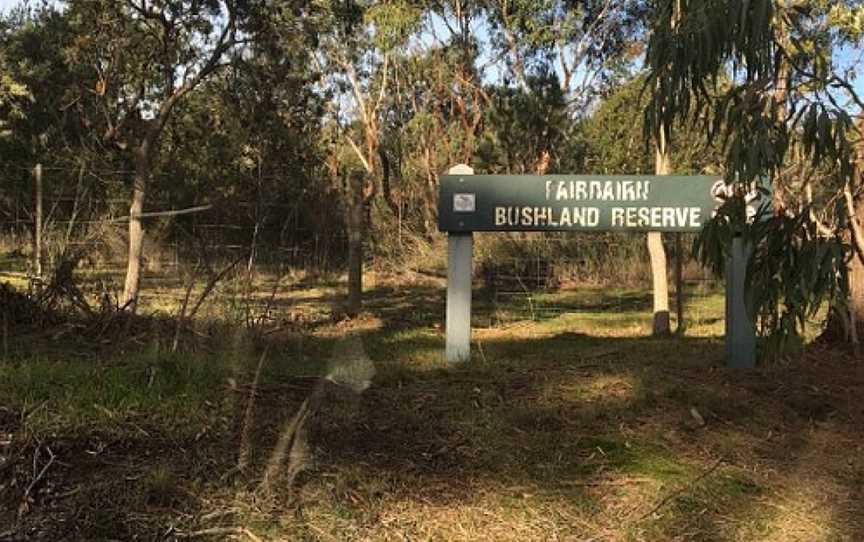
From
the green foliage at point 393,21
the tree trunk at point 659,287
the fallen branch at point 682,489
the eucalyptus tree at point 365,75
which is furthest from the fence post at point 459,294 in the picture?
the green foliage at point 393,21

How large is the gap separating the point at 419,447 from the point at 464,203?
10.2 ft

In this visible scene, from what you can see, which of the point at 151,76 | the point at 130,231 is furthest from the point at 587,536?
the point at 151,76

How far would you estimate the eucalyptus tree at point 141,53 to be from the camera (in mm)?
13500

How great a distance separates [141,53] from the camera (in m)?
14.9

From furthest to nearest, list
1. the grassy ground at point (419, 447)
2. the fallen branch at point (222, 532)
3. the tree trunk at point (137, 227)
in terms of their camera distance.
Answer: the tree trunk at point (137, 227) < the grassy ground at point (419, 447) < the fallen branch at point (222, 532)

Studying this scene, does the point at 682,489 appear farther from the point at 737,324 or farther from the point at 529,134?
the point at 529,134

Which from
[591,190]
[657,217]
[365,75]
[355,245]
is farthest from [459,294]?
[365,75]

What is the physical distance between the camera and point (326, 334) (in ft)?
32.8

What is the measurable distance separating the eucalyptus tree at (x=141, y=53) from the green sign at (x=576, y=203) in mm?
6310

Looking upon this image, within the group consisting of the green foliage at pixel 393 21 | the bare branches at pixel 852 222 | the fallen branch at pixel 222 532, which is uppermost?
the green foliage at pixel 393 21

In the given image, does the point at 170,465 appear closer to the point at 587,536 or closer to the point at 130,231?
the point at 587,536

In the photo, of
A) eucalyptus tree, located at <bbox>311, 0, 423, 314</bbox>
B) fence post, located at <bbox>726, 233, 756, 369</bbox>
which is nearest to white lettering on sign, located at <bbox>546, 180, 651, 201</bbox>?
fence post, located at <bbox>726, 233, 756, 369</bbox>

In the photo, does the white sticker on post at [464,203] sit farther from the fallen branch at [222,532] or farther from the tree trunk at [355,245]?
the tree trunk at [355,245]

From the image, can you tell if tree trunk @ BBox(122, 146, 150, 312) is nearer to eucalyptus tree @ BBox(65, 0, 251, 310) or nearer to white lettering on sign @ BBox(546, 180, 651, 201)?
eucalyptus tree @ BBox(65, 0, 251, 310)
